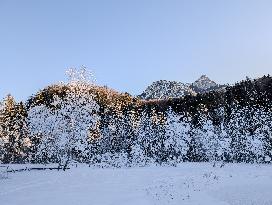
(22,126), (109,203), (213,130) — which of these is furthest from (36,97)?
(109,203)

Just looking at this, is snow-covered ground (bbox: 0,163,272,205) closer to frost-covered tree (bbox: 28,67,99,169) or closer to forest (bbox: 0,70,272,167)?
forest (bbox: 0,70,272,167)

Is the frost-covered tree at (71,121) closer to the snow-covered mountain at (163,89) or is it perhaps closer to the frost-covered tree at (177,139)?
the frost-covered tree at (177,139)

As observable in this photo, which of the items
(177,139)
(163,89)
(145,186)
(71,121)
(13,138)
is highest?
(163,89)

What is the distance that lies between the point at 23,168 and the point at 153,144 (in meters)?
12.5

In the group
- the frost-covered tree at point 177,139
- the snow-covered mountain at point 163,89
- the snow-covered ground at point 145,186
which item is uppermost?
the snow-covered mountain at point 163,89

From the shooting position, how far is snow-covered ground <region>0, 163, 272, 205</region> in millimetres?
16297

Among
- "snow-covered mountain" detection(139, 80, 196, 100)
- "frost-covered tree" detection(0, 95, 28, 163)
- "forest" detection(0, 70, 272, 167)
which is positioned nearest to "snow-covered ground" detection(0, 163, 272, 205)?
"forest" detection(0, 70, 272, 167)

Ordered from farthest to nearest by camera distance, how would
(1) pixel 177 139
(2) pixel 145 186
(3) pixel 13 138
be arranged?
(3) pixel 13 138 → (1) pixel 177 139 → (2) pixel 145 186

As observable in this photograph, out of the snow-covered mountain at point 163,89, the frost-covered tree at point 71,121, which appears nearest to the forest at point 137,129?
the frost-covered tree at point 71,121

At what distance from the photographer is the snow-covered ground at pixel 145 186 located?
1630 centimetres

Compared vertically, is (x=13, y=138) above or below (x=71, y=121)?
below

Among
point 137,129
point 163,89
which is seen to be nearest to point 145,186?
point 137,129

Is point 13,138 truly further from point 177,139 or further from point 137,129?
point 177,139

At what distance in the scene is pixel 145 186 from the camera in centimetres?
2002
